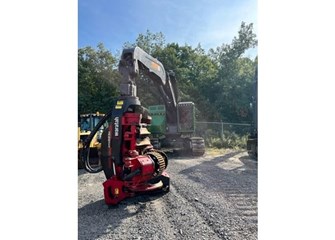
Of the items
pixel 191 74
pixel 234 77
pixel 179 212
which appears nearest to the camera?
pixel 179 212

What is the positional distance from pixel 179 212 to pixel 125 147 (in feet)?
1.74

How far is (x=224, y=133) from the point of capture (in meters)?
3.55

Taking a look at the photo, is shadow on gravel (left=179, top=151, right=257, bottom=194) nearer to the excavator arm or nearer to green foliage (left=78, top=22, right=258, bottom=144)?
green foliage (left=78, top=22, right=258, bottom=144)

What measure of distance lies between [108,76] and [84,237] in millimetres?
934

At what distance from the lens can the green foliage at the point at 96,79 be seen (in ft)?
4.43

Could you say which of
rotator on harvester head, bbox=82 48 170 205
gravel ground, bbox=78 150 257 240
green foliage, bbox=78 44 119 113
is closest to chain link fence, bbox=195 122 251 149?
gravel ground, bbox=78 150 257 240

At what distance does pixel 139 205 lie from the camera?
1.74 meters

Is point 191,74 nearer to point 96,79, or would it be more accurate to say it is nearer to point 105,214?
point 96,79

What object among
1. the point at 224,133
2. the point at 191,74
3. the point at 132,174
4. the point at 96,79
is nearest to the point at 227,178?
the point at 132,174
